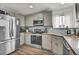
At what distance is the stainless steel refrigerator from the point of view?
1.60m

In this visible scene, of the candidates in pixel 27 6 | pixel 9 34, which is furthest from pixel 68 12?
pixel 9 34

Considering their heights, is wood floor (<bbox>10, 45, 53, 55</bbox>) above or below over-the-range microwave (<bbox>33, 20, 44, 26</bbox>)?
below

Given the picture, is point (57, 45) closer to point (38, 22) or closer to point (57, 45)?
point (57, 45)

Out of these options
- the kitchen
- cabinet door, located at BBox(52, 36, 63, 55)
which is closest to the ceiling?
the kitchen

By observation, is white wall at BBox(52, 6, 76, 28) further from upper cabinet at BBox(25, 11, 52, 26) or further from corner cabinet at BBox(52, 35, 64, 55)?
corner cabinet at BBox(52, 35, 64, 55)

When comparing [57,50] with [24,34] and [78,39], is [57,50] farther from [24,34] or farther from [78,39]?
[24,34]

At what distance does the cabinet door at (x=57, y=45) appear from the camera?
5.28ft

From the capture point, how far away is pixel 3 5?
1589 millimetres

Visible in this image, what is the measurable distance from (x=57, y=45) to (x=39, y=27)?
1.19 feet

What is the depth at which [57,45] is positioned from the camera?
162cm

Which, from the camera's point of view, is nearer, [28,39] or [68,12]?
[68,12]

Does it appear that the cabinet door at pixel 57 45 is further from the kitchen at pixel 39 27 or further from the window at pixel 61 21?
the window at pixel 61 21

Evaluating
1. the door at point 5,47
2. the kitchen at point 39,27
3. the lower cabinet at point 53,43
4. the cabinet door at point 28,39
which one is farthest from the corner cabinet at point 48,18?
the door at point 5,47

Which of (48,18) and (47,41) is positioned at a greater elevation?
(48,18)
